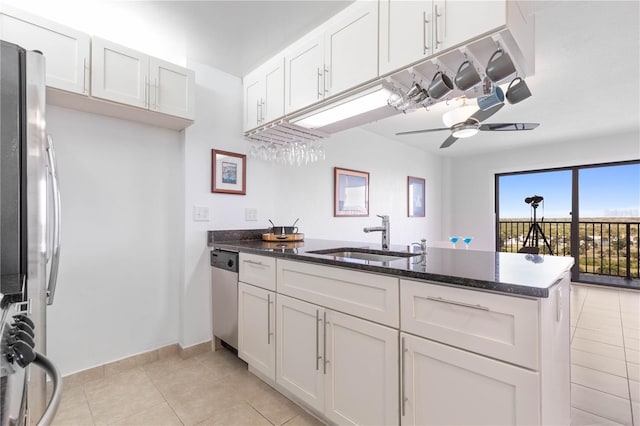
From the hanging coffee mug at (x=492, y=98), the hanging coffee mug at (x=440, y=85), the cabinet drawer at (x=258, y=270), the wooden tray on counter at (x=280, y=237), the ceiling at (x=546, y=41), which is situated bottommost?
the cabinet drawer at (x=258, y=270)

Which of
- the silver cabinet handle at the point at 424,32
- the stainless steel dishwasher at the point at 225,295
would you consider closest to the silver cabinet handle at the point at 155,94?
the stainless steel dishwasher at the point at 225,295

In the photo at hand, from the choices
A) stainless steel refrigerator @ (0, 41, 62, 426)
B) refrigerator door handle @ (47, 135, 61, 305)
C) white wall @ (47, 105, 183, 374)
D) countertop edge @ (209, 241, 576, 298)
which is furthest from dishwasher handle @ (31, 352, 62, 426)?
white wall @ (47, 105, 183, 374)

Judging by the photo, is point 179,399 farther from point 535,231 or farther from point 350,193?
point 535,231

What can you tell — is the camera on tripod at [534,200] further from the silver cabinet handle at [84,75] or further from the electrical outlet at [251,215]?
the silver cabinet handle at [84,75]

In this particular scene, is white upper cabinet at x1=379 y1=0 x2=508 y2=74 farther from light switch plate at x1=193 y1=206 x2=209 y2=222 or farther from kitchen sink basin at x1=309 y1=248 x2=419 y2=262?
light switch plate at x1=193 y1=206 x2=209 y2=222

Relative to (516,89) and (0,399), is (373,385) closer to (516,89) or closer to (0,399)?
(0,399)

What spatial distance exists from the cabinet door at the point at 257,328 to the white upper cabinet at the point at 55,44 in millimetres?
1631

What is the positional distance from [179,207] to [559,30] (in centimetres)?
306

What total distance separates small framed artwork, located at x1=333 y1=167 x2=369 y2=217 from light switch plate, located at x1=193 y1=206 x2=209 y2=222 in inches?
68.9

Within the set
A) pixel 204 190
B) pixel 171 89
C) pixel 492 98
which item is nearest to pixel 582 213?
pixel 492 98

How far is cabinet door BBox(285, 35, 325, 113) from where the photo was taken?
2027 mm

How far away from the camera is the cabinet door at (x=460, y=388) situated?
3.28 ft


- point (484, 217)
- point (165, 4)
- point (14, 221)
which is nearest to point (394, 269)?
point (14, 221)

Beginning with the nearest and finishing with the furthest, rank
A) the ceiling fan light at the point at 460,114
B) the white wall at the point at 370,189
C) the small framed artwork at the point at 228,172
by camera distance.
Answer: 1. the small framed artwork at the point at 228,172
2. the ceiling fan light at the point at 460,114
3. the white wall at the point at 370,189
